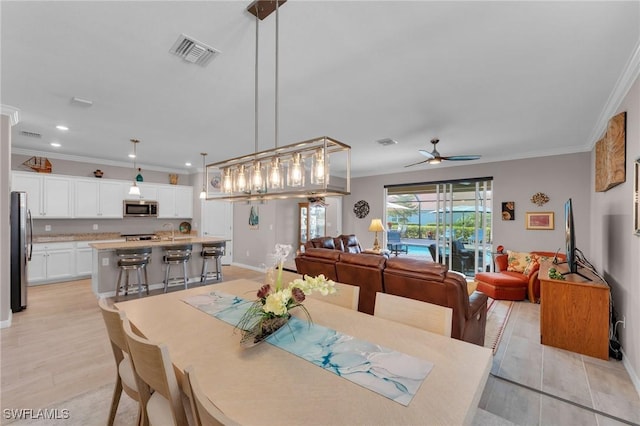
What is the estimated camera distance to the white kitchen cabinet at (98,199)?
5.82 meters

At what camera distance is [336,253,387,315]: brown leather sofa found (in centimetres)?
298

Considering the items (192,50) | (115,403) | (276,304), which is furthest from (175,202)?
(276,304)

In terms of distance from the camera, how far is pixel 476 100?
3.02 metres

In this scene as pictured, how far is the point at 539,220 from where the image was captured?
5266mm

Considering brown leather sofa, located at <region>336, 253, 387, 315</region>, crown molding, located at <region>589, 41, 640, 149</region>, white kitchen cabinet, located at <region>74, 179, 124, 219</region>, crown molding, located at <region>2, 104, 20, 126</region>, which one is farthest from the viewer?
white kitchen cabinet, located at <region>74, 179, 124, 219</region>

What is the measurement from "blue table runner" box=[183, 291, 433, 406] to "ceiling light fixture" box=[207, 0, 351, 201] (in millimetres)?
800

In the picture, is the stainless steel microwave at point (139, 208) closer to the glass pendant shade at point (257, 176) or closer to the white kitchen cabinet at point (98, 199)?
the white kitchen cabinet at point (98, 199)

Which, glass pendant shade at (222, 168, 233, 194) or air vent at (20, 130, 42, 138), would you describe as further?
air vent at (20, 130, 42, 138)

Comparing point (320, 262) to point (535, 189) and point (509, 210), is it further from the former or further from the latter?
point (535, 189)

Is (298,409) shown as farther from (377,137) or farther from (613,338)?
(377,137)

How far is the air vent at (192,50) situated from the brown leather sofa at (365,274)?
241 centimetres

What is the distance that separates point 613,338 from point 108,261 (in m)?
6.78

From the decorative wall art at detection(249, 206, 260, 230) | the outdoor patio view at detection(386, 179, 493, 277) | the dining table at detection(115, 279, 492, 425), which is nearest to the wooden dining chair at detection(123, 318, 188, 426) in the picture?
the dining table at detection(115, 279, 492, 425)

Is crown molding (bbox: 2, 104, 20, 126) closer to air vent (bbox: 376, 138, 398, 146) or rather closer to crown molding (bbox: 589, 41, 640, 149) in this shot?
air vent (bbox: 376, 138, 398, 146)
